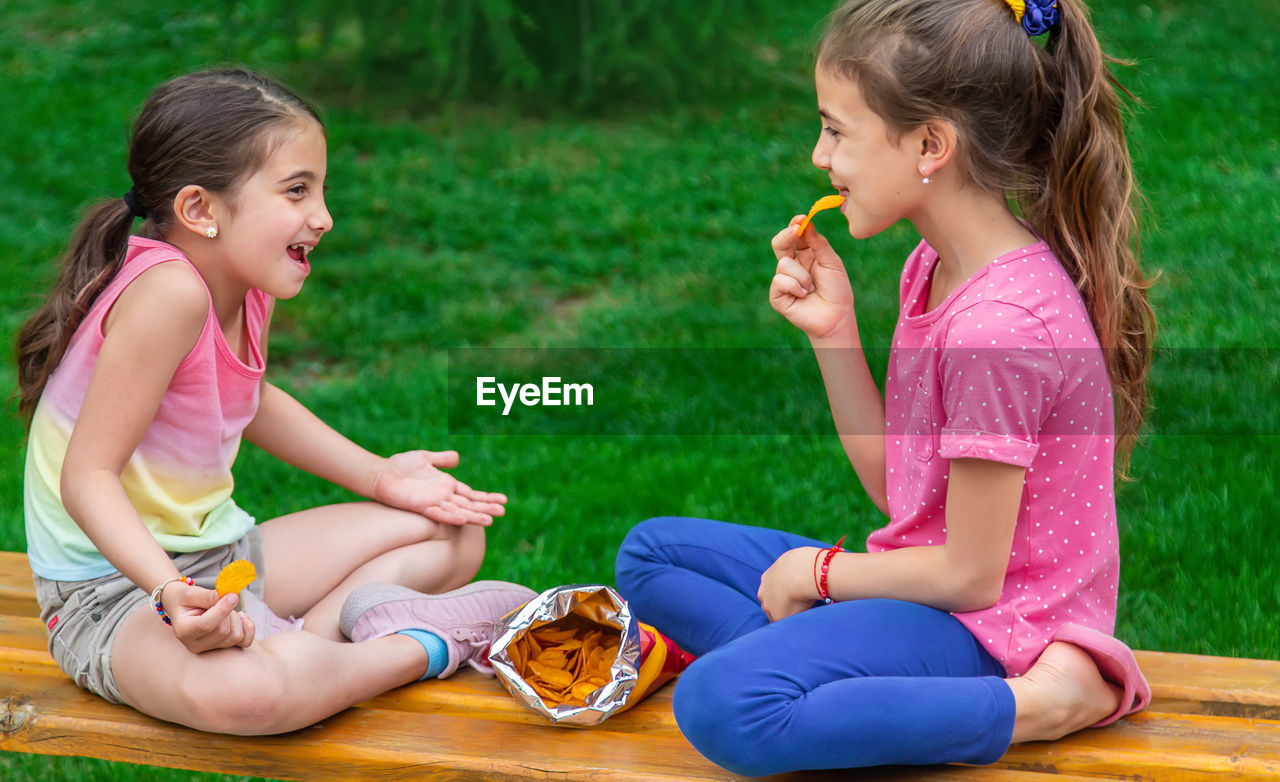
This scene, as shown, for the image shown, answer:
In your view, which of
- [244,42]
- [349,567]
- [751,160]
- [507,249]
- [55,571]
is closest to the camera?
[55,571]

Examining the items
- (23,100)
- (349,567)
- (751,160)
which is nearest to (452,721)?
(349,567)

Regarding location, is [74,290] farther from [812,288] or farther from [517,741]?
[812,288]

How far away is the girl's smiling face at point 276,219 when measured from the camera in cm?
219

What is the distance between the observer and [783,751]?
1872 mm

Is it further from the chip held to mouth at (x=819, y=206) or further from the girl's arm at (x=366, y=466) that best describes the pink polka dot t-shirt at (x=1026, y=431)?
the girl's arm at (x=366, y=466)

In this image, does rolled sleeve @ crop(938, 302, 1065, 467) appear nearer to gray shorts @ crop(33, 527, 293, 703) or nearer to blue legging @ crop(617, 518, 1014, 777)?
blue legging @ crop(617, 518, 1014, 777)

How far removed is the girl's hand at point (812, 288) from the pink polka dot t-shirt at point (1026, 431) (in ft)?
0.47

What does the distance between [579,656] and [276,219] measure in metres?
0.87

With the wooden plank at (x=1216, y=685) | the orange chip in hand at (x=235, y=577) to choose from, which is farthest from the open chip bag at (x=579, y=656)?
the wooden plank at (x=1216, y=685)

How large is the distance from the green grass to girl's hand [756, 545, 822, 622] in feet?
3.49

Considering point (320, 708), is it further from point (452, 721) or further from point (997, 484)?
point (997, 484)

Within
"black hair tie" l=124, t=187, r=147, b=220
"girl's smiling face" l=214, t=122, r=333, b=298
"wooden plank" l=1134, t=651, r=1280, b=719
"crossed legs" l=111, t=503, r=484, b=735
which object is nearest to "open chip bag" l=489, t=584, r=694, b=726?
"crossed legs" l=111, t=503, r=484, b=735

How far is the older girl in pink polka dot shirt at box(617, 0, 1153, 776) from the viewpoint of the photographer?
188cm

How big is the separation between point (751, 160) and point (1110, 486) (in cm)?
436
